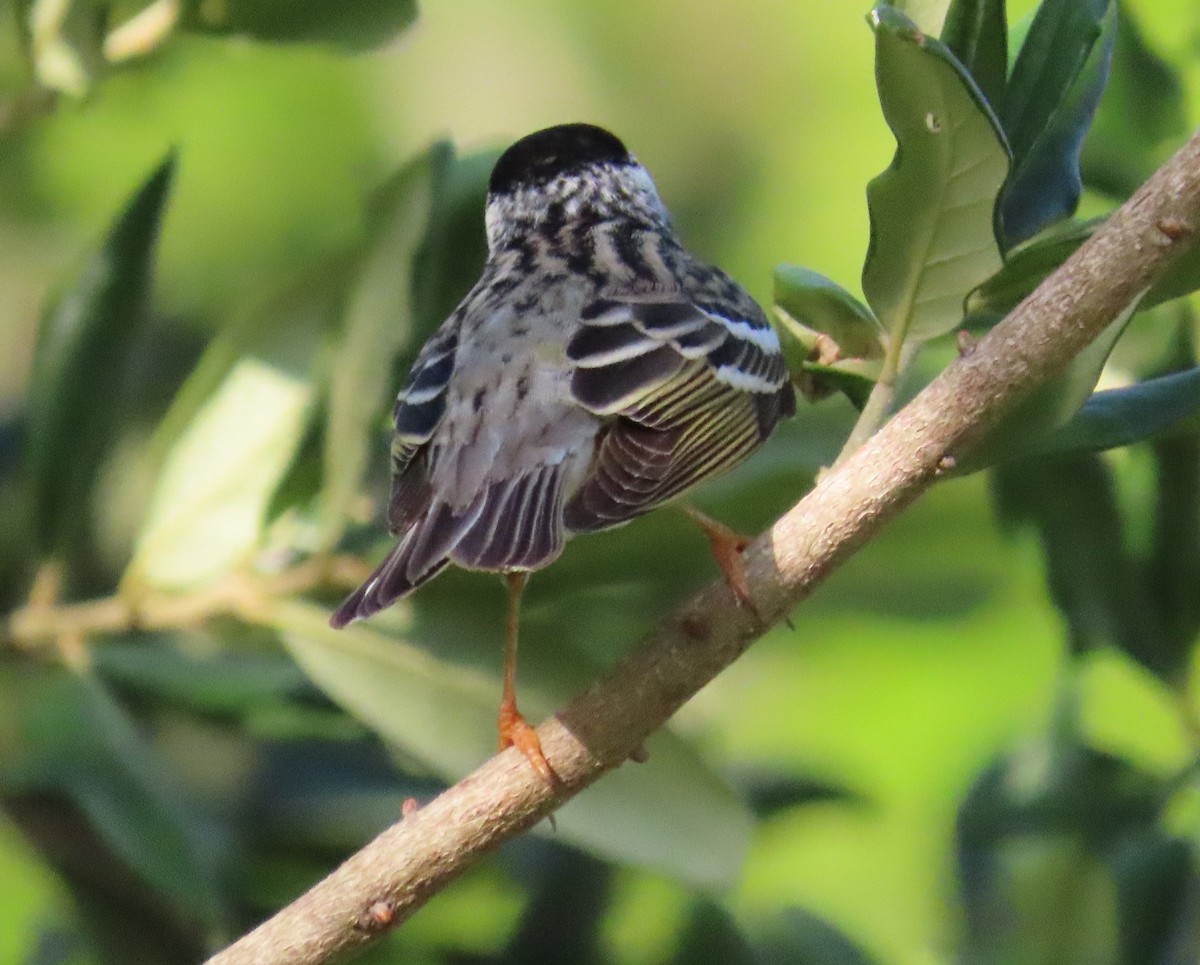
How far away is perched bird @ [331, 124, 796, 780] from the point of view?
1729mm

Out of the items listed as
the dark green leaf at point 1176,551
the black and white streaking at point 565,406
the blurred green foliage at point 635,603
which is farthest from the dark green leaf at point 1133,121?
the black and white streaking at point 565,406

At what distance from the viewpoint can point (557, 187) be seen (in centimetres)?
251

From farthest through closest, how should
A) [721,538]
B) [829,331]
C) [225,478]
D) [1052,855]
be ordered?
[1052,855] → [225,478] → [721,538] → [829,331]

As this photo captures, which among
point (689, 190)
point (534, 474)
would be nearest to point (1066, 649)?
point (534, 474)

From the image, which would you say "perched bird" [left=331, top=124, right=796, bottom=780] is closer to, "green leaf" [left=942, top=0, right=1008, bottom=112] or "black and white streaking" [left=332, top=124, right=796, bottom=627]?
"black and white streaking" [left=332, top=124, right=796, bottom=627]

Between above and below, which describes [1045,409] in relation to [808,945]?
above

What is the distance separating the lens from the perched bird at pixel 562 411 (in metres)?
1.73

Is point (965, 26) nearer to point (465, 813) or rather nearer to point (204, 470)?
point (465, 813)

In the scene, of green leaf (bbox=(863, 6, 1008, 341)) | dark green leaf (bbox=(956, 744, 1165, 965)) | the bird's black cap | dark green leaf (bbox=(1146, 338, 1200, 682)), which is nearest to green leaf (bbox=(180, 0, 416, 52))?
the bird's black cap

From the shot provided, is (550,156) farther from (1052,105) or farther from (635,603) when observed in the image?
(1052,105)

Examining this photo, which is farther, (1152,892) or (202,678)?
(202,678)

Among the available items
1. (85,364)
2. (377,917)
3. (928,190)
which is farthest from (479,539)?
(85,364)

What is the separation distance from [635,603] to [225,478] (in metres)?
0.58

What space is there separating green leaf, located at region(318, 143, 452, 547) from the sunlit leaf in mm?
133
